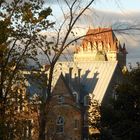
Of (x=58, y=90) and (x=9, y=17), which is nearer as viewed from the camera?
(x=9, y=17)

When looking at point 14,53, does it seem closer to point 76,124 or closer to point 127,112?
point 127,112

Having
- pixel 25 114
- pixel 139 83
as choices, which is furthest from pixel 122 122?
pixel 25 114

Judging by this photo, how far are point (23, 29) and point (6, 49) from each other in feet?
2.99

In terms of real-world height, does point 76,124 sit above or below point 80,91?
below

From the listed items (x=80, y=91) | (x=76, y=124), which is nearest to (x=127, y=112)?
(x=76, y=124)

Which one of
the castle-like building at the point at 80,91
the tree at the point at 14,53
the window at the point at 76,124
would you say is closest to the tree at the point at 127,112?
the tree at the point at 14,53

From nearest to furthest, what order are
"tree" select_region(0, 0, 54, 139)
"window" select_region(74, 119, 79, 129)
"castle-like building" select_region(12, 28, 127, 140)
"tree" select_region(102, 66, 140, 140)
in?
"tree" select_region(0, 0, 54, 139) < "tree" select_region(102, 66, 140, 140) < "castle-like building" select_region(12, 28, 127, 140) < "window" select_region(74, 119, 79, 129)

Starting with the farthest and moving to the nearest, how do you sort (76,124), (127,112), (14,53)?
(76,124), (127,112), (14,53)

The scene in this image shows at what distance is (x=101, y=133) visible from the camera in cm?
2981

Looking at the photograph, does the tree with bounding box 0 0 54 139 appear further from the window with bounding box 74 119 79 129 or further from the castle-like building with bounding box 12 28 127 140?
the window with bounding box 74 119 79 129

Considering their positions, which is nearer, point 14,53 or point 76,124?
point 14,53

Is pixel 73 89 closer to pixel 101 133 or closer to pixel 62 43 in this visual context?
pixel 101 133

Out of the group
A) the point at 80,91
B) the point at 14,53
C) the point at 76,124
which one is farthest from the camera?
the point at 80,91

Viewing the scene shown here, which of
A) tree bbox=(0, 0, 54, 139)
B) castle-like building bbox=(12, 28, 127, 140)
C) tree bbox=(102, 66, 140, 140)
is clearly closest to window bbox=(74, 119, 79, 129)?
castle-like building bbox=(12, 28, 127, 140)
